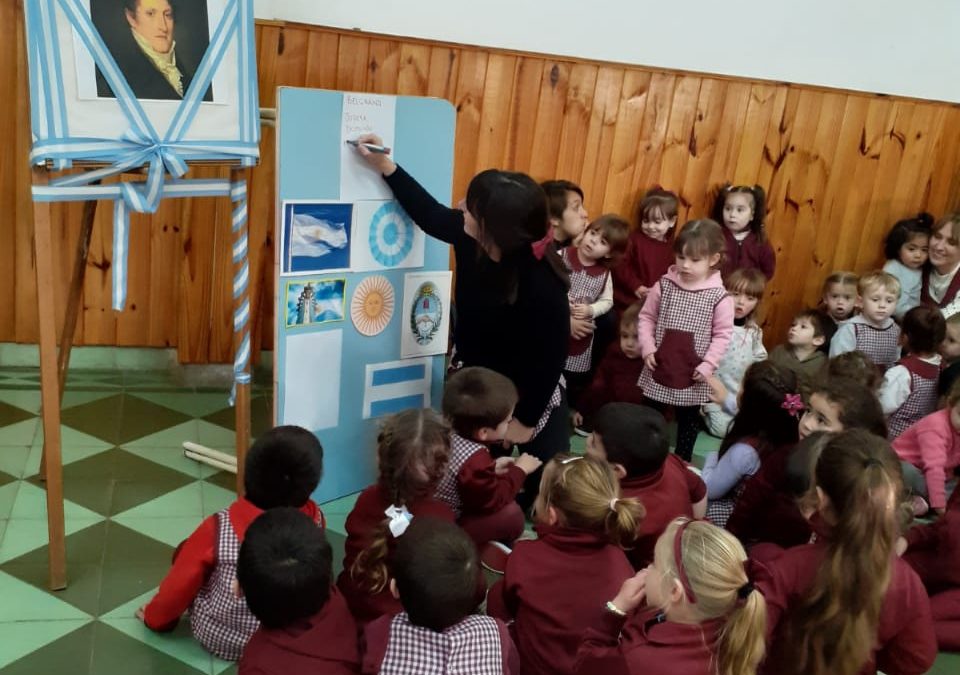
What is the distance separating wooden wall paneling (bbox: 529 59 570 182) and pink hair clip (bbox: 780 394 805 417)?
5.93ft

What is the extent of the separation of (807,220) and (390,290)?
2.83 metres

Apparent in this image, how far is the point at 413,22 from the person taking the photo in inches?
150

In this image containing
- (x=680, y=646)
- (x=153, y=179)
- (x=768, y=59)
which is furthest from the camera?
(x=768, y=59)

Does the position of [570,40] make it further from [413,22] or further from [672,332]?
[672,332]

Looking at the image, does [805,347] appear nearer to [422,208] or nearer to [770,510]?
[770,510]

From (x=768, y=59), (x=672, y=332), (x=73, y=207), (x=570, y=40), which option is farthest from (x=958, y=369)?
(x=73, y=207)

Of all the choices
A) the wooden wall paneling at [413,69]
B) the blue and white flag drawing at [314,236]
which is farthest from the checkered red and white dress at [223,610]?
the wooden wall paneling at [413,69]

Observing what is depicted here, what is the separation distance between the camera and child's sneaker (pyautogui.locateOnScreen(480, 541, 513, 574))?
286 cm

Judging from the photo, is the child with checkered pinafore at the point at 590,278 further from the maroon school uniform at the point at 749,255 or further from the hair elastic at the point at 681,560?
the hair elastic at the point at 681,560

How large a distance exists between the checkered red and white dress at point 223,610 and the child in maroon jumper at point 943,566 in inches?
76.2

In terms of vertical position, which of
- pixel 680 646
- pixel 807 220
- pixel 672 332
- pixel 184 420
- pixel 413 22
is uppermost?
pixel 413 22

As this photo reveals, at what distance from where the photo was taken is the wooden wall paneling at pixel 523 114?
4.07 meters

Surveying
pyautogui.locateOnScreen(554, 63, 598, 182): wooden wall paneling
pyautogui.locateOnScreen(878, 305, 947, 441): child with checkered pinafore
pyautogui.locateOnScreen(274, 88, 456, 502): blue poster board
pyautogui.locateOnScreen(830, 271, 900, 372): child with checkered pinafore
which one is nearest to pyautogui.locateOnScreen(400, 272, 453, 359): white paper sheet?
pyautogui.locateOnScreen(274, 88, 456, 502): blue poster board

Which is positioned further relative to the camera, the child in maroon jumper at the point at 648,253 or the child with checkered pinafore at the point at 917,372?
the child in maroon jumper at the point at 648,253
